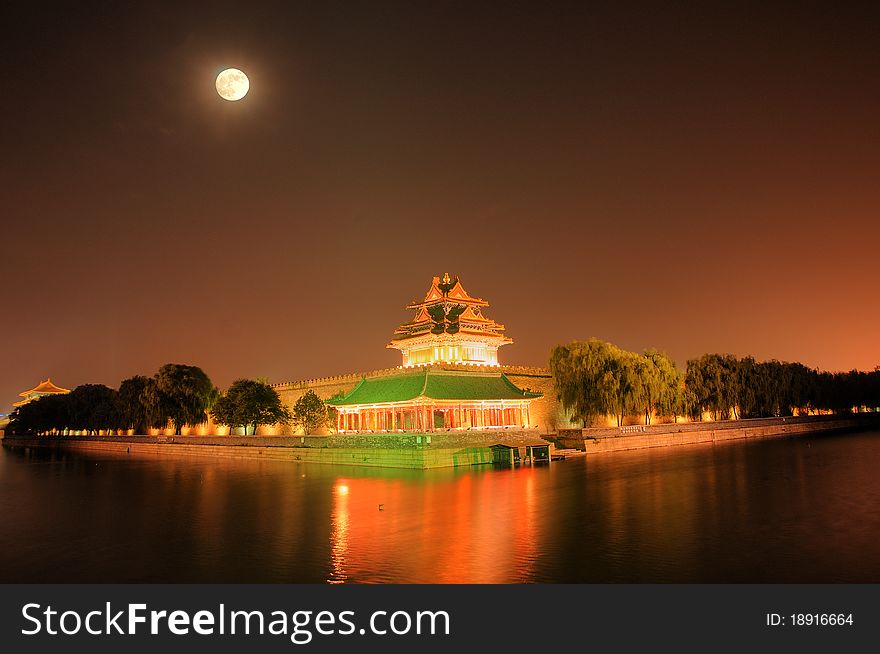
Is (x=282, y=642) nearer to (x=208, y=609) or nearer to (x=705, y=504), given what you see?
(x=208, y=609)

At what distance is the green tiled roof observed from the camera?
3722 cm

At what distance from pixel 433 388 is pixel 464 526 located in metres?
22.4

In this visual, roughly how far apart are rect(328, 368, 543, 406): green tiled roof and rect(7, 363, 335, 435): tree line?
327 cm

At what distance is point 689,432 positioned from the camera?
40.6 metres

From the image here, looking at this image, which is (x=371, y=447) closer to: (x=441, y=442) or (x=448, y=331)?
(x=441, y=442)

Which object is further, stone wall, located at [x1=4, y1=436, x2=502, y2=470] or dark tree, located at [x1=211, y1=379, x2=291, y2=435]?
dark tree, located at [x1=211, y1=379, x2=291, y2=435]

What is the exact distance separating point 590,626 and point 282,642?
13.3 ft

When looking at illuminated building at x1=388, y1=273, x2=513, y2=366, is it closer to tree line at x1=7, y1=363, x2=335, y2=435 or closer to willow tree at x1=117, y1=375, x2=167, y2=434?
tree line at x1=7, y1=363, x2=335, y2=435

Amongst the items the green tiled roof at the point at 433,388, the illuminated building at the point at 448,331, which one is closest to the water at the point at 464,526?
the green tiled roof at the point at 433,388

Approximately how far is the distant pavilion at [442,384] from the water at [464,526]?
10318 millimetres

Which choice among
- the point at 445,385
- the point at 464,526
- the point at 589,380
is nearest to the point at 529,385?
the point at 589,380

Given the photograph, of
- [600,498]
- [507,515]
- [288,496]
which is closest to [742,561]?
[507,515]

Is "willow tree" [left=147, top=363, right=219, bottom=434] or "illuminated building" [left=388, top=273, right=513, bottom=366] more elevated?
"illuminated building" [left=388, top=273, right=513, bottom=366]

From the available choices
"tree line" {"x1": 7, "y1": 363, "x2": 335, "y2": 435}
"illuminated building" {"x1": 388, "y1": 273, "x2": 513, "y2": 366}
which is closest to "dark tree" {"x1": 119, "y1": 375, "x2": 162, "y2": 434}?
"tree line" {"x1": 7, "y1": 363, "x2": 335, "y2": 435}
